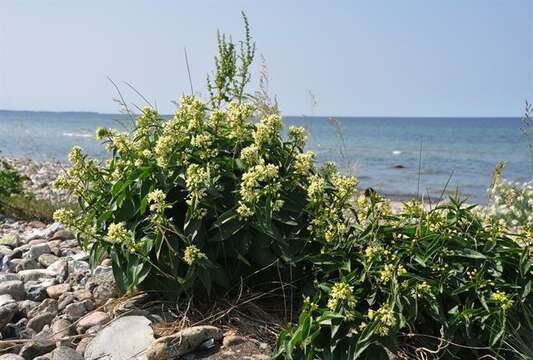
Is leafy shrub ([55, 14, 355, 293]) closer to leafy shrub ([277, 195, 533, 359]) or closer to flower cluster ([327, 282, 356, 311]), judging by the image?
leafy shrub ([277, 195, 533, 359])

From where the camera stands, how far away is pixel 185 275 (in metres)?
3.66

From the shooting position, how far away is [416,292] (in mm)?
3215

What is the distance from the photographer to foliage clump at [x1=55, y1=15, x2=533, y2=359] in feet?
10.5

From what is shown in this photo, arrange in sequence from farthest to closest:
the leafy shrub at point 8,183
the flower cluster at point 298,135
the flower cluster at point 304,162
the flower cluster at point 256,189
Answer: the leafy shrub at point 8,183
the flower cluster at point 298,135
the flower cluster at point 304,162
the flower cluster at point 256,189

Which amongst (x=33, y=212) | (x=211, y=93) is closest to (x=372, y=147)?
(x=33, y=212)

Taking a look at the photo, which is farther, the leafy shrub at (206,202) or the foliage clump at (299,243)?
the leafy shrub at (206,202)

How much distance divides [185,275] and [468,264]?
1.54m

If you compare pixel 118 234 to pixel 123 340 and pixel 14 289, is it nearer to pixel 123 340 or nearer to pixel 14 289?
pixel 123 340

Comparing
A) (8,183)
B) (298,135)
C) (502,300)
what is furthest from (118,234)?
(8,183)

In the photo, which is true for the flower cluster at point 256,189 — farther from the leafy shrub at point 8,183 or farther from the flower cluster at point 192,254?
the leafy shrub at point 8,183

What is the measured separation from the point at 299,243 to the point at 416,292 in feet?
2.40

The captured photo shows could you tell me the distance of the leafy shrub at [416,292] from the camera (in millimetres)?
3141

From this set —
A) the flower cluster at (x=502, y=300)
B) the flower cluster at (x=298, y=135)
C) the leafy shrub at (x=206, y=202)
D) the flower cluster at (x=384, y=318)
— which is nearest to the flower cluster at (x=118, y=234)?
the leafy shrub at (x=206, y=202)

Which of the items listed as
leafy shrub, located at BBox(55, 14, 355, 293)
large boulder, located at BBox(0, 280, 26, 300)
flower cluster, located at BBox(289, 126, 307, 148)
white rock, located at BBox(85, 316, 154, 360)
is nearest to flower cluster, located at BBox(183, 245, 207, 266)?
A: leafy shrub, located at BBox(55, 14, 355, 293)
